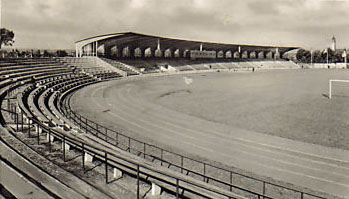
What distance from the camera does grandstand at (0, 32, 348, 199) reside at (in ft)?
23.5

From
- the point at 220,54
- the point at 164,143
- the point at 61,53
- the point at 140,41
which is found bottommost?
the point at 164,143

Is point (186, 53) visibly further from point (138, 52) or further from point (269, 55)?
point (269, 55)

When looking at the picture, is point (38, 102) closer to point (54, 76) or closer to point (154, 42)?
point (54, 76)

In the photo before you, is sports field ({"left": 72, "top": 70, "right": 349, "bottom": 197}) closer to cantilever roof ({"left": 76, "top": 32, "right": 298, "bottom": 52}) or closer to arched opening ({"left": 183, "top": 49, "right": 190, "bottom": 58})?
cantilever roof ({"left": 76, "top": 32, "right": 298, "bottom": 52})

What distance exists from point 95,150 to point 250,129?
1347 centimetres

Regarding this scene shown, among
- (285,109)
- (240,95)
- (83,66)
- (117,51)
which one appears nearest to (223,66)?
(117,51)

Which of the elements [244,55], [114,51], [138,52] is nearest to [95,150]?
[114,51]

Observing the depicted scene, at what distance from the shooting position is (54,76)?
40.1 metres

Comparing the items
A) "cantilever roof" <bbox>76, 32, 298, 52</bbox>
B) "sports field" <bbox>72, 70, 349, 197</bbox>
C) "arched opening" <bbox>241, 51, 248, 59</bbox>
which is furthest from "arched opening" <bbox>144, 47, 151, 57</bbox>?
"sports field" <bbox>72, 70, 349, 197</bbox>

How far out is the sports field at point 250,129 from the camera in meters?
14.7

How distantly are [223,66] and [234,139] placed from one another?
8787 cm

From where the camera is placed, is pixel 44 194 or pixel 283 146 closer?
pixel 44 194

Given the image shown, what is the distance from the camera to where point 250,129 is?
69.4 feet

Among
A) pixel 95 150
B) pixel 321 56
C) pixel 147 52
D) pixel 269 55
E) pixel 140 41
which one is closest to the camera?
pixel 95 150
